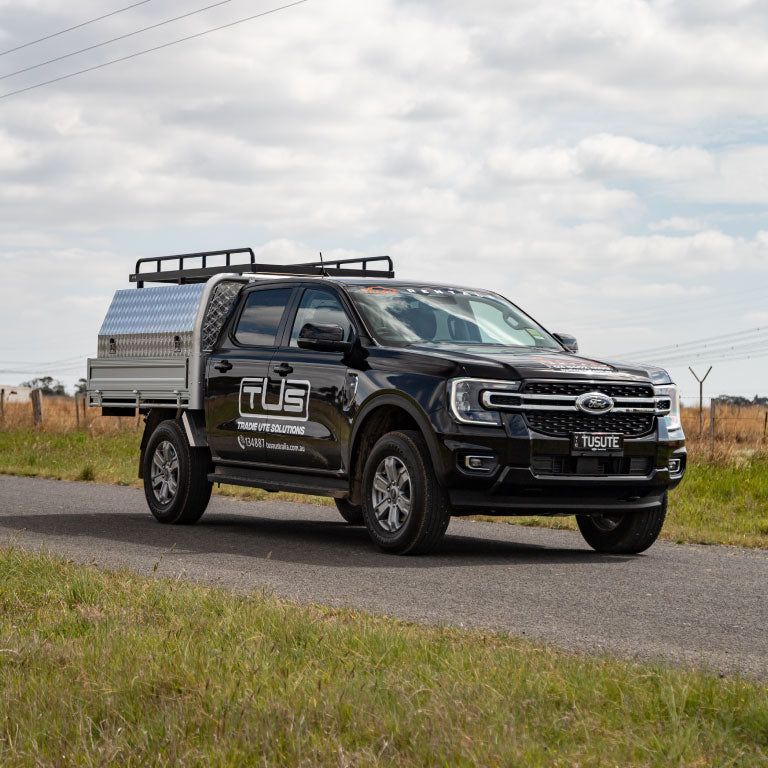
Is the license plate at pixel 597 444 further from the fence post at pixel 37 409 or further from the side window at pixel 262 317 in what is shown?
the fence post at pixel 37 409

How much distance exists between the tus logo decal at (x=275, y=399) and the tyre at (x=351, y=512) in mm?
1616

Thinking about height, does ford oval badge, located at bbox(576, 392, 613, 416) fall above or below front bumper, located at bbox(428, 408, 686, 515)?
above

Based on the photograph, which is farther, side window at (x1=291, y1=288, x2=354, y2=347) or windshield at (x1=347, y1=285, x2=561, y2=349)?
side window at (x1=291, y1=288, x2=354, y2=347)

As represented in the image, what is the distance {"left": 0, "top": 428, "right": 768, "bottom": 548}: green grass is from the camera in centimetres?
1208

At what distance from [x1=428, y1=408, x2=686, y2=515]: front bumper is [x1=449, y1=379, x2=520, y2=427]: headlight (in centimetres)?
8

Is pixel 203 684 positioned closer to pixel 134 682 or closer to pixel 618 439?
pixel 134 682

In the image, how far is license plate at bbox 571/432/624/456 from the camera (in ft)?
30.3

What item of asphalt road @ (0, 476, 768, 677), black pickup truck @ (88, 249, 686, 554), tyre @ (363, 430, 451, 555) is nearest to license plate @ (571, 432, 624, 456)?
black pickup truck @ (88, 249, 686, 554)

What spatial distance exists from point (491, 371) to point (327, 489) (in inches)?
74.3

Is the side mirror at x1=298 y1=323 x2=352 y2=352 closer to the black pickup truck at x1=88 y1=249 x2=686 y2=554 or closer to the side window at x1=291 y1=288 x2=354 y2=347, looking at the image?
the black pickup truck at x1=88 y1=249 x2=686 y2=554

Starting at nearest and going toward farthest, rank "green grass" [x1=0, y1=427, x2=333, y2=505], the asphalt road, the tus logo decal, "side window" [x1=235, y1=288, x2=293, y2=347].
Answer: the asphalt road → the tus logo decal → "side window" [x1=235, y1=288, x2=293, y2=347] → "green grass" [x1=0, y1=427, x2=333, y2=505]

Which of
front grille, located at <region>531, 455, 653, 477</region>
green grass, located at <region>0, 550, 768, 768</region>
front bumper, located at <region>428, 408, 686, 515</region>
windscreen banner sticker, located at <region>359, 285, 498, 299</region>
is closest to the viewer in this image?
green grass, located at <region>0, 550, 768, 768</region>

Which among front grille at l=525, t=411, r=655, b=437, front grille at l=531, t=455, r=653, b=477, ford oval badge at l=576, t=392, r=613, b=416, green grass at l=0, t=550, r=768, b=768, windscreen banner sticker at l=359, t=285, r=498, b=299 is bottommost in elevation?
green grass at l=0, t=550, r=768, b=768

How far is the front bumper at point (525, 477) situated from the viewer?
9.06 meters
